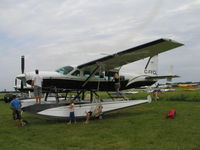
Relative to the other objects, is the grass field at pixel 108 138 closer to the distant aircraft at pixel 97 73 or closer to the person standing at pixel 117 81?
the distant aircraft at pixel 97 73

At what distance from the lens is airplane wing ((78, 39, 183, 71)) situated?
10415 millimetres

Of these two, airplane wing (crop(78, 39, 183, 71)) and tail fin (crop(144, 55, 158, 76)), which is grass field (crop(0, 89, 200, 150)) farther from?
tail fin (crop(144, 55, 158, 76))

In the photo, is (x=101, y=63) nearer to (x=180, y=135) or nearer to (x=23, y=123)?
(x=23, y=123)

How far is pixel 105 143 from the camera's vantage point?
21.6 ft

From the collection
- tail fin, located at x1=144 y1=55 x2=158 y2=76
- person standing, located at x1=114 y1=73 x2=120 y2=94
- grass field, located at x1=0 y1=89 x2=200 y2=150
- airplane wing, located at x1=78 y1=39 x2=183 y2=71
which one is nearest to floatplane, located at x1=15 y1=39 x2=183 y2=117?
airplane wing, located at x1=78 y1=39 x2=183 y2=71

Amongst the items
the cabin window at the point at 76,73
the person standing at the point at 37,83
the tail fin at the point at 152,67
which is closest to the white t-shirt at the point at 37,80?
the person standing at the point at 37,83

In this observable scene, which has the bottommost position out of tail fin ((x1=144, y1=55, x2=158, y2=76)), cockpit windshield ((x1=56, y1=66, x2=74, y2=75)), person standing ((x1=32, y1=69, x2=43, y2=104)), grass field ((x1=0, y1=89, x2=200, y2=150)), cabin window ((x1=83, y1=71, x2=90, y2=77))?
grass field ((x1=0, y1=89, x2=200, y2=150))

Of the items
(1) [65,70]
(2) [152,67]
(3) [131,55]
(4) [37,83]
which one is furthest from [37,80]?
(2) [152,67]

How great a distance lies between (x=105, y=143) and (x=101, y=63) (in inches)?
241

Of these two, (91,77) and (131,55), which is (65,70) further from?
(131,55)

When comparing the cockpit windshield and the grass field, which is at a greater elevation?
the cockpit windshield

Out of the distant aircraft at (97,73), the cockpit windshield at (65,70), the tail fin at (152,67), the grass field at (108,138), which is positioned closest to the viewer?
the grass field at (108,138)

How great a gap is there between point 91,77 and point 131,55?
2.76 m

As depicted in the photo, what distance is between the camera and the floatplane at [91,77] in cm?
1042
